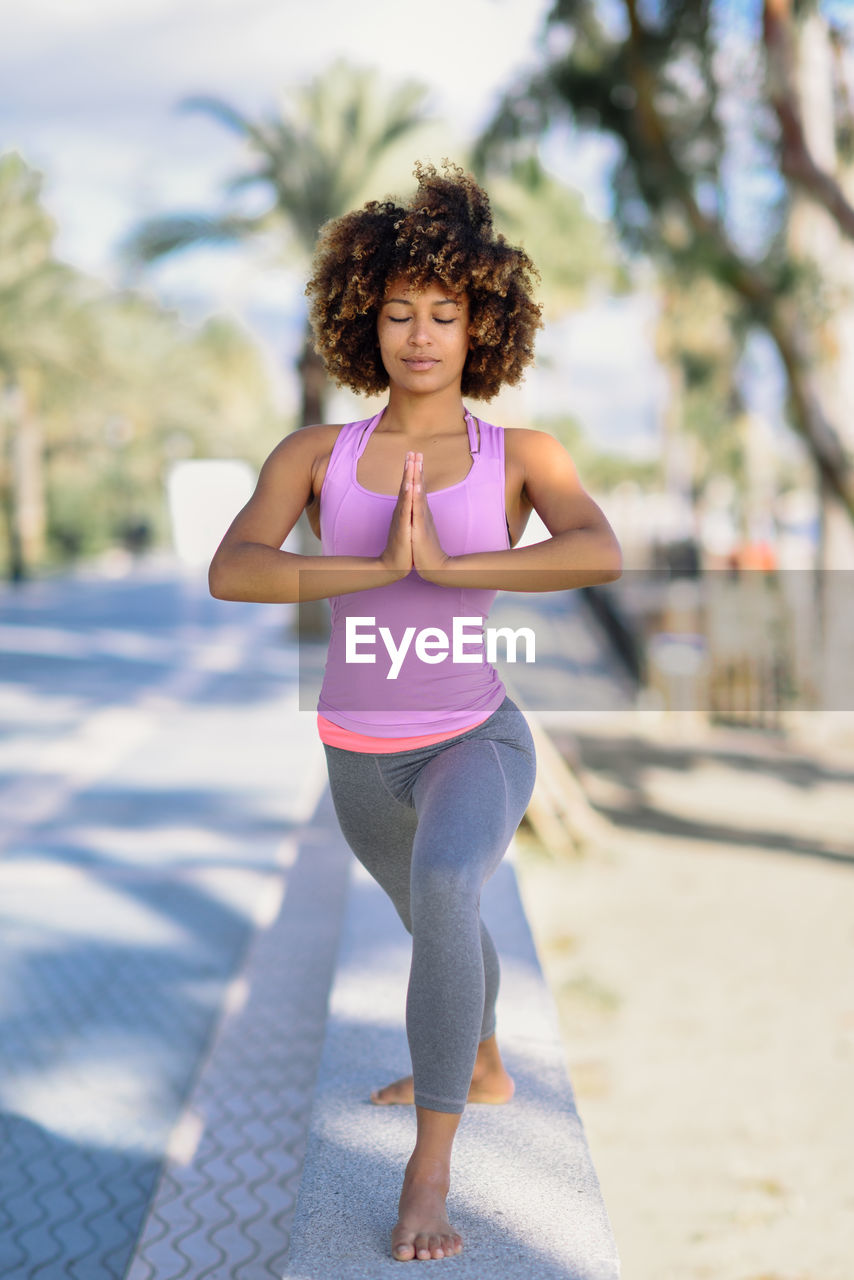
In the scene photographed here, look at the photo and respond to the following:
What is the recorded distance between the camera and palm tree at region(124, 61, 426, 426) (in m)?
16.4

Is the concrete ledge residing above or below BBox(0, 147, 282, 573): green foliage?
below

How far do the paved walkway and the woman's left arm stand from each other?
1.09 meters

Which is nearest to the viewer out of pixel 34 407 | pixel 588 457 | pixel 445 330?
pixel 445 330

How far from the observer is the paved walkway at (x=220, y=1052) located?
2.35m

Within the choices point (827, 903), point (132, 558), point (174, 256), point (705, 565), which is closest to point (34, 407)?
point (132, 558)

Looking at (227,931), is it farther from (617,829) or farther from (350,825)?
(617,829)

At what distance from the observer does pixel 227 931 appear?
511cm

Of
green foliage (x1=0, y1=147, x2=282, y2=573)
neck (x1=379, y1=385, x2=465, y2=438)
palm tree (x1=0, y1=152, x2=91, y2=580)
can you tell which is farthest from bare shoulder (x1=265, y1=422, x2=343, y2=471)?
palm tree (x1=0, y1=152, x2=91, y2=580)

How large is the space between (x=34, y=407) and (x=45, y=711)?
2784 centimetres

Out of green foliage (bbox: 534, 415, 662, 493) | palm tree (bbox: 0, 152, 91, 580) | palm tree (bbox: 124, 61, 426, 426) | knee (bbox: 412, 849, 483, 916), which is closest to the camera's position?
knee (bbox: 412, 849, 483, 916)

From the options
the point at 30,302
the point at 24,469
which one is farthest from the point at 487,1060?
the point at 24,469

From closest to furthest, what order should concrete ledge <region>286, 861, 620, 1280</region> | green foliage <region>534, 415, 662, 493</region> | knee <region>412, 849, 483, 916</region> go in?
1. knee <region>412, 849, 483, 916</region>
2. concrete ledge <region>286, 861, 620, 1280</region>
3. green foliage <region>534, 415, 662, 493</region>

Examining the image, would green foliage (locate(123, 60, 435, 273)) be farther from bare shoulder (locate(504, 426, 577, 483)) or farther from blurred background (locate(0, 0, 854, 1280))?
bare shoulder (locate(504, 426, 577, 483))
